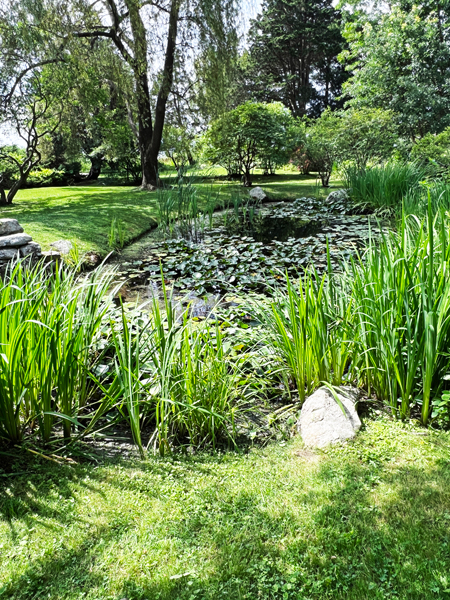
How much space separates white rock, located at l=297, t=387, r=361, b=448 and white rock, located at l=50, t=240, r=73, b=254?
4.15 m

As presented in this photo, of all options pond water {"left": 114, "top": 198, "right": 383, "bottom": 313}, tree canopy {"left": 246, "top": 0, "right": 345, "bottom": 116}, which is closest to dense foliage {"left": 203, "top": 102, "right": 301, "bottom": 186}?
pond water {"left": 114, "top": 198, "right": 383, "bottom": 313}

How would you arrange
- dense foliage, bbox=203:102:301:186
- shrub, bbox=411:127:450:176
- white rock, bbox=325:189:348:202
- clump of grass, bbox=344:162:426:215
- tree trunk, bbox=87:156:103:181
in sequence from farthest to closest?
tree trunk, bbox=87:156:103:181 → dense foliage, bbox=203:102:301:186 → white rock, bbox=325:189:348:202 → shrub, bbox=411:127:450:176 → clump of grass, bbox=344:162:426:215

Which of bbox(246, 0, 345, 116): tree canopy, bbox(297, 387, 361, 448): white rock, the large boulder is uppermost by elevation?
bbox(246, 0, 345, 116): tree canopy

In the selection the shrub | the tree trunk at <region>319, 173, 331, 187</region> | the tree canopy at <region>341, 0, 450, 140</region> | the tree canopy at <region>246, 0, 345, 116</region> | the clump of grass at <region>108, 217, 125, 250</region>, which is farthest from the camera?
the tree canopy at <region>246, 0, 345, 116</region>

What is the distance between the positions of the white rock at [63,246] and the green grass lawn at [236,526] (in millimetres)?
3976

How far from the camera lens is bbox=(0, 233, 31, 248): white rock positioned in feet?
15.2

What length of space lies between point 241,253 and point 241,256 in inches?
8.6

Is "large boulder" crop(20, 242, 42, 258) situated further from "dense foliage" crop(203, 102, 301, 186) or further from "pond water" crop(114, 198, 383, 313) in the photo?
"dense foliage" crop(203, 102, 301, 186)

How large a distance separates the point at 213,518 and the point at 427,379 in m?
1.19

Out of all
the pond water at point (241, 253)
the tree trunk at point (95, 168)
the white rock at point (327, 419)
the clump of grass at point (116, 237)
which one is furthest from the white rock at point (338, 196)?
the tree trunk at point (95, 168)

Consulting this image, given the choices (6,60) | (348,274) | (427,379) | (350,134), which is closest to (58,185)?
(6,60)

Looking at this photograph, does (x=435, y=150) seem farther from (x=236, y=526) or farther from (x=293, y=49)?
(x=293, y=49)

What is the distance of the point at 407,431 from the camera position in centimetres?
192

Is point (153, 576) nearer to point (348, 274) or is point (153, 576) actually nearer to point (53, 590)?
point (53, 590)
